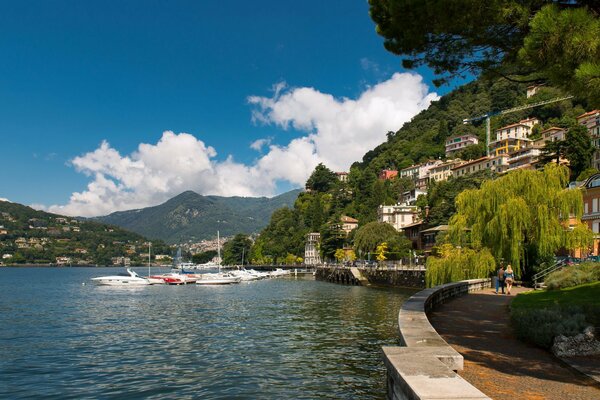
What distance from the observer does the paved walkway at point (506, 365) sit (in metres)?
7.99

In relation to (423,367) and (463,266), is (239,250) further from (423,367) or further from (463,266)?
(423,367)

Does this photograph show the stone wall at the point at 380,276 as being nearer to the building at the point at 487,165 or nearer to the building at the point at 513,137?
the building at the point at 487,165

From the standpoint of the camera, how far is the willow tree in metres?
35.6

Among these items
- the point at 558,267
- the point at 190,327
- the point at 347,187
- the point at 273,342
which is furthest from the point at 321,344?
the point at 347,187

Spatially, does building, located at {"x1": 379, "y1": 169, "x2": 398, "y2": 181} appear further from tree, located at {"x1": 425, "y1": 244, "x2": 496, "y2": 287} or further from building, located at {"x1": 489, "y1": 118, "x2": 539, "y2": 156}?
tree, located at {"x1": 425, "y1": 244, "x2": 496, "y2": 287}

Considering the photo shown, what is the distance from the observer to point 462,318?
17.2m

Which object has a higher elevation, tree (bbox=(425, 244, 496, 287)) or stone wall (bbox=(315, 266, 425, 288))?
tree (bbox=(425, 244, 496, 287))

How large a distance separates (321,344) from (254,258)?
167 meters

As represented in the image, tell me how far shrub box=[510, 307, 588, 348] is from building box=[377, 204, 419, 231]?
115 metres

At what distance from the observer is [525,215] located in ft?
117

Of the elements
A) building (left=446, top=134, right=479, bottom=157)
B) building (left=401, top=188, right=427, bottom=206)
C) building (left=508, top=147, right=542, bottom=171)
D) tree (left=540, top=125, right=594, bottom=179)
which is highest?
building (left=446, top=134, right=479, bottom=157)

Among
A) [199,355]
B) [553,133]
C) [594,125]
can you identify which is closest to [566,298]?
[199,355]

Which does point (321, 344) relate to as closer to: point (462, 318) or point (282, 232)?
point (462, 318)

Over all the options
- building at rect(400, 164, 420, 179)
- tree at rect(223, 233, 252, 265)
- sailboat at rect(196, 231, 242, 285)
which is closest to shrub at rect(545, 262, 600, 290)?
sailboat at rect(196, 231, 242, 285)
